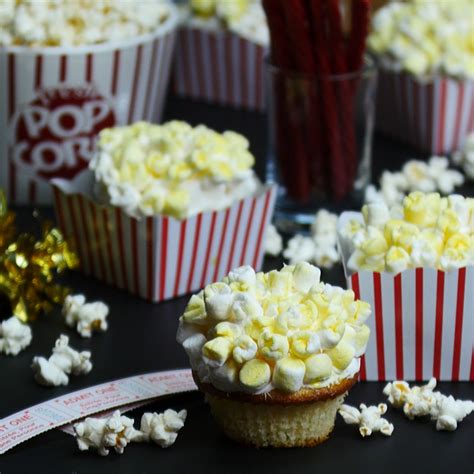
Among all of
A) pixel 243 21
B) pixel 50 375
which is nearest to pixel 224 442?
pixel 50 375

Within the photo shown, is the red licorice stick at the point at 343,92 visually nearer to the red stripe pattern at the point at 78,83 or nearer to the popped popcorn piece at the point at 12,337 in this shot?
the red stripe pattern at the point at 78,83

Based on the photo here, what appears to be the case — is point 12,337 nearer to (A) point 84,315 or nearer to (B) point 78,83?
(A) point 84,315

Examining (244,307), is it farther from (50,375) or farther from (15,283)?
(15,283)

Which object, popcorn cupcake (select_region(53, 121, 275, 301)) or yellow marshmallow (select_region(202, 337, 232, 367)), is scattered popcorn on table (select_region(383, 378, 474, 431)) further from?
popcorn cupcake (select_region(53, 121, 275, 301))

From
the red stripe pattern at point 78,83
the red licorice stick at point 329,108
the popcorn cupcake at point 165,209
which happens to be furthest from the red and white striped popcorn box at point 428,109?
the popcorn cupcake at point 165,209

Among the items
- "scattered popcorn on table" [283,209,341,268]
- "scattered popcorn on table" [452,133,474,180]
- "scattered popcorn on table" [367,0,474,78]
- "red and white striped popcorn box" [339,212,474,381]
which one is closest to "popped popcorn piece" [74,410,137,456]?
"red and white striped popcorn box" [339,212,474,381]

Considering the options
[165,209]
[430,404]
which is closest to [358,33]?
[165,209]

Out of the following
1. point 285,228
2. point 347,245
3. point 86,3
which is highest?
point 86,3
